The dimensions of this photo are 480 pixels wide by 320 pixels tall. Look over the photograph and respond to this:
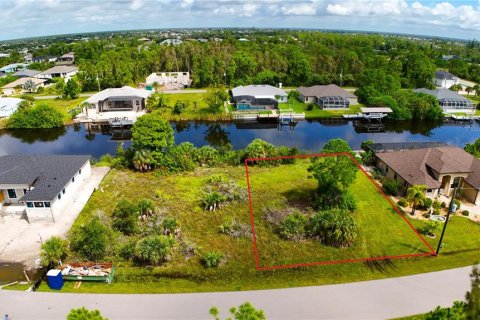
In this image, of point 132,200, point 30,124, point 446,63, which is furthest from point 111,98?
point 446,63

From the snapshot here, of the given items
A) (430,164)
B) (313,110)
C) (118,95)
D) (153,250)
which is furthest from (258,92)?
(153,250)

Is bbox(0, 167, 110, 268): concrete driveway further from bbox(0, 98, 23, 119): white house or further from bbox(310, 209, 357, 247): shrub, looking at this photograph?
bbox(0, 98, 23, 119): white house

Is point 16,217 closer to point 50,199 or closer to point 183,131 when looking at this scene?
point 50,199

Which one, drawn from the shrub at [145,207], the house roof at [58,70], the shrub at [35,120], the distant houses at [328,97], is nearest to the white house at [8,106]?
the shrub at [35,120]

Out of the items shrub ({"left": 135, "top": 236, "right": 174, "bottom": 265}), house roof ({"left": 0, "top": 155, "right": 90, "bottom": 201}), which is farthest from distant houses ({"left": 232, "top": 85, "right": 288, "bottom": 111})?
shrub ({"left": 135, "top": 236, "right": 174, "bottom": 265})

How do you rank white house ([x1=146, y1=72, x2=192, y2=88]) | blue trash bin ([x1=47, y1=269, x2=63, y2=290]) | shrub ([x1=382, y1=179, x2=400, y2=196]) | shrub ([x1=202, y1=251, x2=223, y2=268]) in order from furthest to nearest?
white house ([x1=146, y1=72, x2=192, y2=88])
shrub ([x1=382, y1=179, x2=400, y2=196])
shrub ([x1=202, y1=251, x2=223, y2=268])
blue trash bin ([x1=47, y1=269, x2=63, y2=290])

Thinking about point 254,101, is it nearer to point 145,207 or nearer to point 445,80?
point 145,207
